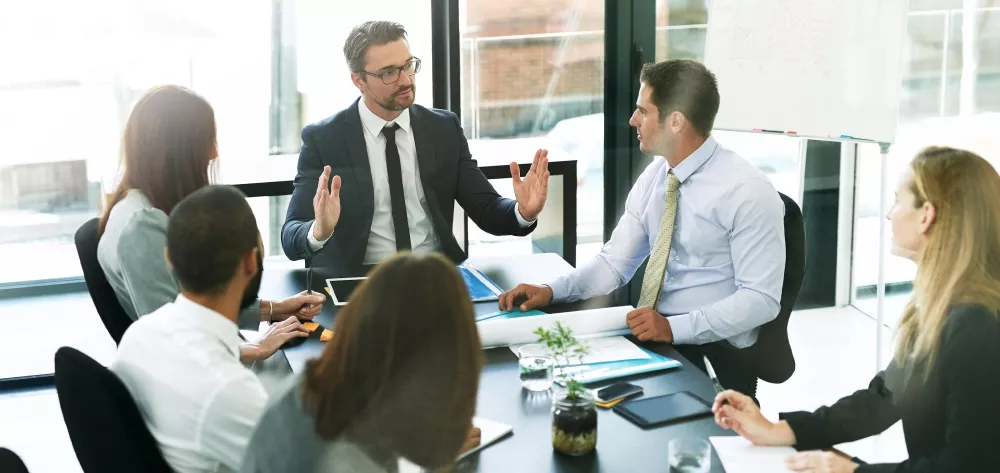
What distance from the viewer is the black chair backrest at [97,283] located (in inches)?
90.1

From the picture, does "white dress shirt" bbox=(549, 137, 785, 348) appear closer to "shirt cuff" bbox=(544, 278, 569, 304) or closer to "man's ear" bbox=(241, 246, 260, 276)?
"shirt cuff" bbox=(544, 278, 569, 304)

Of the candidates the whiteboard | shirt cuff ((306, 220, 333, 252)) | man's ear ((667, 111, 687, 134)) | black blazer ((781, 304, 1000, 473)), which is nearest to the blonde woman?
black blazer ((781, 304, 1000, 473))

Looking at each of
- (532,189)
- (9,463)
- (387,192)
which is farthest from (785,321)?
(9,463)

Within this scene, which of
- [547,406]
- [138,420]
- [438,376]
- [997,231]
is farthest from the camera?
[547,406]

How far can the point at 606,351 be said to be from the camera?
7.08 ft

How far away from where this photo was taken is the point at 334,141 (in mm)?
3248

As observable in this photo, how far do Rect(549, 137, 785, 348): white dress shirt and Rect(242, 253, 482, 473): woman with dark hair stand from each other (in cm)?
111

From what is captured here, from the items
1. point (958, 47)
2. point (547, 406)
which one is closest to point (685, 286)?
point (547, 406)

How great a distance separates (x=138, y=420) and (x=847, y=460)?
117cm

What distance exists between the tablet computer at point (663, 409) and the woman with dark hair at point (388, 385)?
54 cm

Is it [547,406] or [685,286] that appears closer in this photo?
[547,406]

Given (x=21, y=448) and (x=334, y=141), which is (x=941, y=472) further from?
(x=21, y=448)

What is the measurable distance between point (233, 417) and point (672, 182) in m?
1.53

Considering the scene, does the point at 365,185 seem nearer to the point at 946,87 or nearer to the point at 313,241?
the point at 313,241
